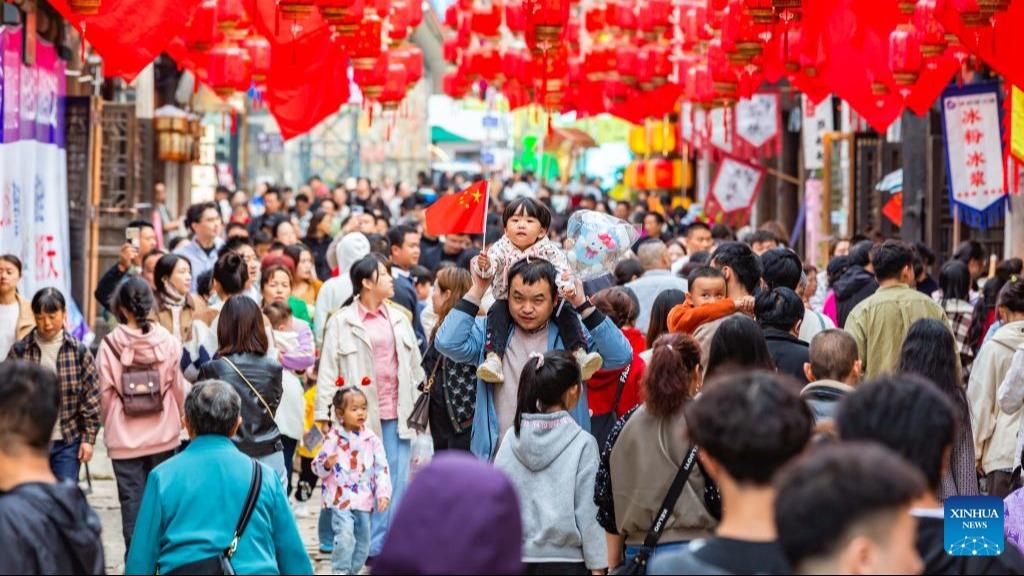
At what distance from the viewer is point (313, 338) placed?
12.4 m

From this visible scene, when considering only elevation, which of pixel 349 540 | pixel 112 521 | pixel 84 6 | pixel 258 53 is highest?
pixel 258 53

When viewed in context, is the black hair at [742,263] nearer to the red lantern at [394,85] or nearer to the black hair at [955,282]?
the black hair at [955,282]

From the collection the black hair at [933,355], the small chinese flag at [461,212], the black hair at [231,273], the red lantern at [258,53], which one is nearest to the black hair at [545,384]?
the black hair at [933,355]

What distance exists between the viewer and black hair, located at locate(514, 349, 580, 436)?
6.98 m

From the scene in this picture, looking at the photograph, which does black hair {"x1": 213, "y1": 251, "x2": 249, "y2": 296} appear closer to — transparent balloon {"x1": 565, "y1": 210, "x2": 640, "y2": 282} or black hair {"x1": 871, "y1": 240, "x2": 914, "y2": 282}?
transparent balloon {"x1": 565, "y1": 210, "x2": 640, "y2": 282}

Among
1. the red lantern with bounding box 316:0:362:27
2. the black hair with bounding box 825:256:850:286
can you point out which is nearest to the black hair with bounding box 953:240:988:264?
the black hair with bounding box 825:256:850:286

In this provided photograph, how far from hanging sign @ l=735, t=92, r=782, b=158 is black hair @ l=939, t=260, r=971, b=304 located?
1280cm

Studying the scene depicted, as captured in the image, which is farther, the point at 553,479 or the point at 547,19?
the point at 547,19

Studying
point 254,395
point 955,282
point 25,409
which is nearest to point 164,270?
point 254,395

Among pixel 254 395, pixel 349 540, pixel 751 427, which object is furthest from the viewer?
pixel 349 540

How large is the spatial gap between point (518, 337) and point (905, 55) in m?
7.70

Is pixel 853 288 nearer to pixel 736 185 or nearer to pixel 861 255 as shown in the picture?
Answer: pixel 861 255

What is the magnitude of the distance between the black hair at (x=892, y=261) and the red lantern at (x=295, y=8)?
465 centimetres

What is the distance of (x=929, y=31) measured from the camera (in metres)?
13.9
